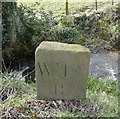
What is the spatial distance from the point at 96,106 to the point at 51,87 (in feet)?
1.25

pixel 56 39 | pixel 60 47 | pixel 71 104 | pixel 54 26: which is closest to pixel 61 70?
pixel 60 47

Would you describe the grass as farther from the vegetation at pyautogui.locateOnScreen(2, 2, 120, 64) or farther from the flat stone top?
the vegetation at pyautogui.locateOnScreen(2, 2, 120, 64)

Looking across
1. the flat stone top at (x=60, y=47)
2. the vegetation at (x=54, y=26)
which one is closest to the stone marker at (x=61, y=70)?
the flat stone top at (x=60, y=47)

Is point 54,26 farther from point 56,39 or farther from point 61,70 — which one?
point 61,70

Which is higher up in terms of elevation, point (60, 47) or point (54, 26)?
point (60, 47)

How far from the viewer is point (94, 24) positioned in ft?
19.5

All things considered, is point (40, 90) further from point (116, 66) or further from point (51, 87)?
point (116, 66)

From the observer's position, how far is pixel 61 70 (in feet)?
7.81

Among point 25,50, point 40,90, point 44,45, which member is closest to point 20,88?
point 40,90

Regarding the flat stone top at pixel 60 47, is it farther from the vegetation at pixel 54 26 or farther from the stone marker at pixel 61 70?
the vegetation at pixel 54 26

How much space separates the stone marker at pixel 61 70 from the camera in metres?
2.33

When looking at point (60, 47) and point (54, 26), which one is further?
point (54, 26)

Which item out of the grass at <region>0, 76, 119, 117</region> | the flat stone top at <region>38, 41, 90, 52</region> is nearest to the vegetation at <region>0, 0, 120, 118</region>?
the grass at <region>0, 76, 119, 117</region>

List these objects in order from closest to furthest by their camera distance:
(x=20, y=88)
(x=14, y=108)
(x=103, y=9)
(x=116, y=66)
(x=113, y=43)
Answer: (x=14, y=108) → (x=20, y=88) → (x=116, y=66) → (x=113, y=43) → (x=103, y=9)
